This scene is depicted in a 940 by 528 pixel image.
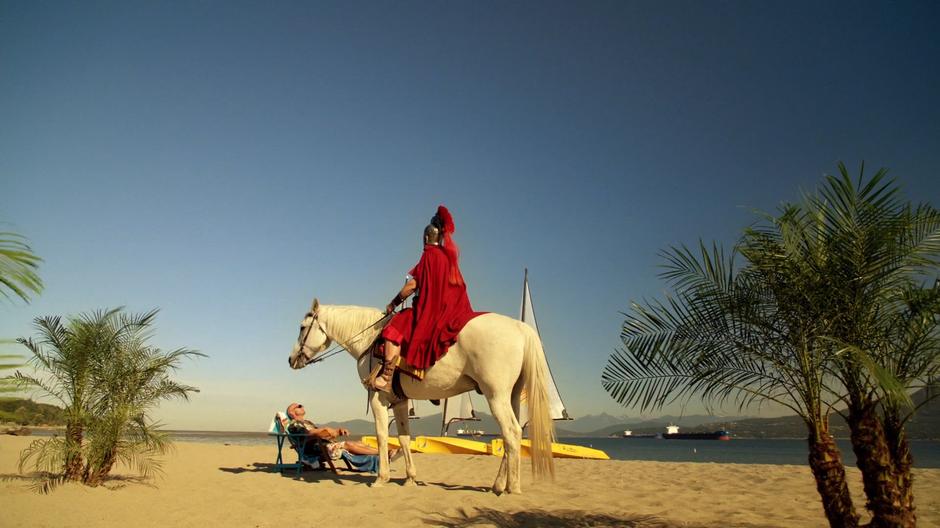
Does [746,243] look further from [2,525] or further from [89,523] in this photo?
[2,525]

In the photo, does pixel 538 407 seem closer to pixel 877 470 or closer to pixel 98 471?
pixel 877 470

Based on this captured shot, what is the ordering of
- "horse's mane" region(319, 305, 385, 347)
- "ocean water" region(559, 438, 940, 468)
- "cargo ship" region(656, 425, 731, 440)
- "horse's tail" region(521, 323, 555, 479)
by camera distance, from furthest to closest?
1. "cargo ship" region(656, 425, 731, 440)
2. "ocean water" region(559, 438, 940, 468)
3. "horse's mane" region(319, 305, 385, 347)
4. "horse's tail" region(521, 323, 555, 479)

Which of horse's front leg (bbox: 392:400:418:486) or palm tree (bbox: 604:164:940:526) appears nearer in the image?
palm tree (bbox: 604:164:940:526)

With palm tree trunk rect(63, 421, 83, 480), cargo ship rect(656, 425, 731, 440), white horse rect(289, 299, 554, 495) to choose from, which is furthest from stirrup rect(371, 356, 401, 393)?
cargo ship rect(656, 425, 731, 440)

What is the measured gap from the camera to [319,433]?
9516 millimetres

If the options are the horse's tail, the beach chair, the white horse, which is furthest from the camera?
the beach chair

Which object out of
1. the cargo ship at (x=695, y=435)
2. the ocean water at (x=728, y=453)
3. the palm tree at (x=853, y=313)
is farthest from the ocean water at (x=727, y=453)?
the cargo ship at (x=695, y=435)

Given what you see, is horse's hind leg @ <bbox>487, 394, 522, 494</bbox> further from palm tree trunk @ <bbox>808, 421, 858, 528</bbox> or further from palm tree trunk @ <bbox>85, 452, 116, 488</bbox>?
palm tree trunk @ <bbox>85, 452, 116, 488</bbox>

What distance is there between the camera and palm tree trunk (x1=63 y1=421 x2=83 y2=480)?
6961mm

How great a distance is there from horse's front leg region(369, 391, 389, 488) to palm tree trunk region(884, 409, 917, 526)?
5.90 metres

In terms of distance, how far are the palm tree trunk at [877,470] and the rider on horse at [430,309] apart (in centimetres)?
447

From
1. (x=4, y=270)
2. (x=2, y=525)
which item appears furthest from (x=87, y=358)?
(x=4, y=270)

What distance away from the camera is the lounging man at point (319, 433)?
31.3 ft

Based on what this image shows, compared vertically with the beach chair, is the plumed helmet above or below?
above
